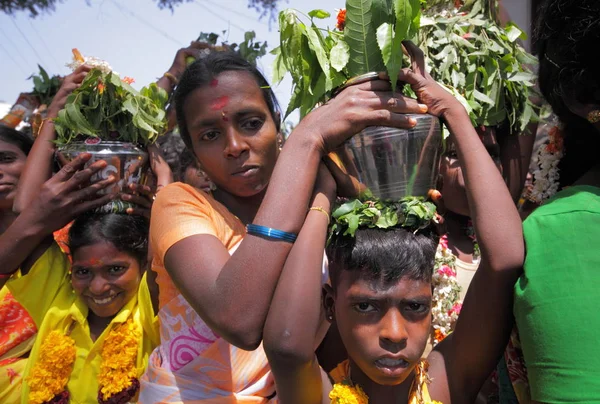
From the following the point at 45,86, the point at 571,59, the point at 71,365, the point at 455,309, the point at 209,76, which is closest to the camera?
the point at 571,59

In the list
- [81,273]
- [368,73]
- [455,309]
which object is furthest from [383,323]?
[81,273]

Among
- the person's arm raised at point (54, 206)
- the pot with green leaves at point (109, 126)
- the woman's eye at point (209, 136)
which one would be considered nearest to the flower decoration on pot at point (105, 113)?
the pot with green leaves at point (109, 126)

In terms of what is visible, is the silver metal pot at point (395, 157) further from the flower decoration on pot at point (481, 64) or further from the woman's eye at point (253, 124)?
the woman's eye at point (253, 124)

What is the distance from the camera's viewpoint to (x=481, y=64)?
220cm

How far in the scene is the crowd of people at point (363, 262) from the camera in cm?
152

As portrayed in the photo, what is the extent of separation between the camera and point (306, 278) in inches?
66.4

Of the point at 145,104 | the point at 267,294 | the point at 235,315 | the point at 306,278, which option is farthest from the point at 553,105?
the point at 145,104

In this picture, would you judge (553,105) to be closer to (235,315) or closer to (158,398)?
(235,315)

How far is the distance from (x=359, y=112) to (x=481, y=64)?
77 centimetres

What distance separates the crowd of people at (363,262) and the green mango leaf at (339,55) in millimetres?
85

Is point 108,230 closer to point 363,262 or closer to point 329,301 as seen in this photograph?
point 329,301

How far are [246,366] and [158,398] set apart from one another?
373mm

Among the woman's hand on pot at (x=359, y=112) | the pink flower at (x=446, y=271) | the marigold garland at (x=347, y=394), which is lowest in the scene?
the pink flower at (x=446, y=271)

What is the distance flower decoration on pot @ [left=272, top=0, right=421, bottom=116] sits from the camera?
1687mm
